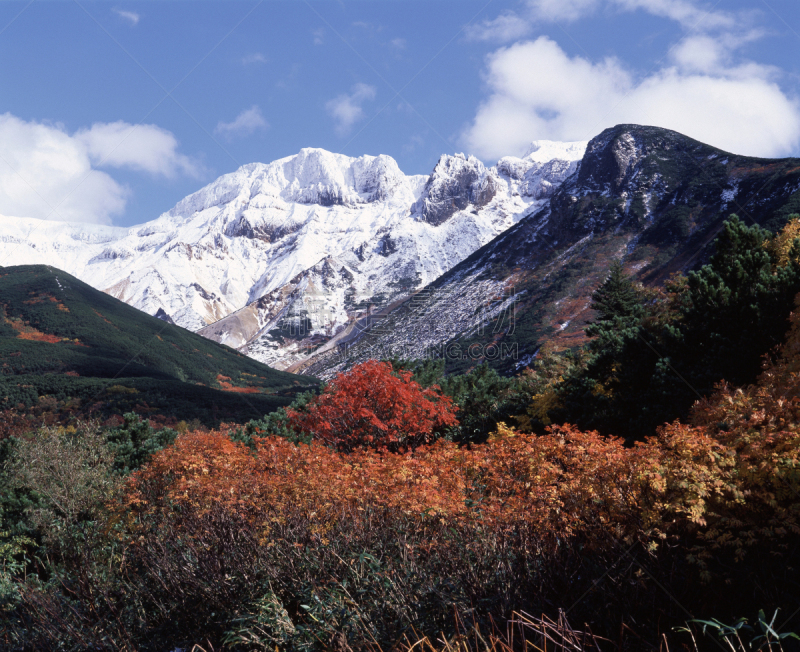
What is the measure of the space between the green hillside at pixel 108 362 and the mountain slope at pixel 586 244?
69.9ft

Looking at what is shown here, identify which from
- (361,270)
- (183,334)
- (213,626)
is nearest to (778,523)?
(213,626)

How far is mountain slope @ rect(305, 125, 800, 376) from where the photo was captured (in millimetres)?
56938

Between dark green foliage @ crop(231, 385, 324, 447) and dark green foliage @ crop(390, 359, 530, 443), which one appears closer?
dark green foliage @ crop(231, 385, 324, 447)

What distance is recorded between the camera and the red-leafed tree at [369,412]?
1359 cm

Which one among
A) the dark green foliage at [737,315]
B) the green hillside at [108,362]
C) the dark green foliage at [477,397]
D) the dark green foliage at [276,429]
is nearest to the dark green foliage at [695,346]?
the dark green foliage at [737,315]

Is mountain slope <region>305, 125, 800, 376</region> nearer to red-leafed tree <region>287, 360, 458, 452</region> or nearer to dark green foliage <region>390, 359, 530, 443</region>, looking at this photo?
dark green foliage <region>390, 359, 530, 443</region>

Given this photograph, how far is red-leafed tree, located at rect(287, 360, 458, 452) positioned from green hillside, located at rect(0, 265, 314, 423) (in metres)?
23.7

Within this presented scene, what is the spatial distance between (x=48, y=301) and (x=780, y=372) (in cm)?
8311

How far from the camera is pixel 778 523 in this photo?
12.9 ft

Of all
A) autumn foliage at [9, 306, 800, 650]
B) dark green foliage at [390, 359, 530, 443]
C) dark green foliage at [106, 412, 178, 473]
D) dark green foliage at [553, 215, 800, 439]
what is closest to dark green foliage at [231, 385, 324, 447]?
dark green foliage at [106, 412, 178, 473]

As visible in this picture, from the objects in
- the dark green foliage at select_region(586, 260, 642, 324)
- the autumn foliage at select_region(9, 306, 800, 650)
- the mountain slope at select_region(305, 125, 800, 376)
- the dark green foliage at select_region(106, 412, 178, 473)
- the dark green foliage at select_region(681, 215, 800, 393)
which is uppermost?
the mountain slope at select_region(305, 125, 800, 376)

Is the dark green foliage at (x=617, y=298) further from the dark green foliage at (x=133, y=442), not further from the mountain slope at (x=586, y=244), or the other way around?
the mountain slope at (x=586, y=244)

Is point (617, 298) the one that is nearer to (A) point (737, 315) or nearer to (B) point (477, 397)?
(B) point (477, 397)

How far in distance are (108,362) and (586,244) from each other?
64.5m
